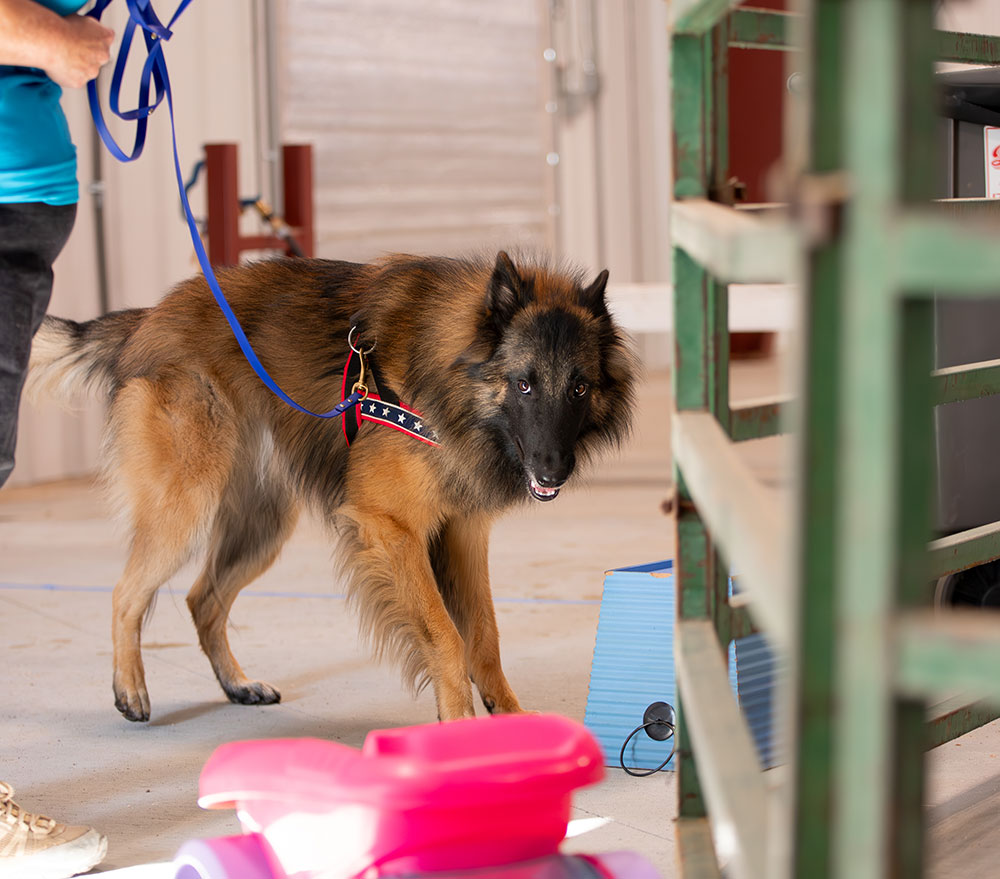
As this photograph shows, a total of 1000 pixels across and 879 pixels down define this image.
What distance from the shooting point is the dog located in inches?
109

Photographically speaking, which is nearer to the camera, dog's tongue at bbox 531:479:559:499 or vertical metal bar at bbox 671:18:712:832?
vertical metal bar at bbox 671:18:712:832

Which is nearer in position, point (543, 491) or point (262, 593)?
point (543, 491)

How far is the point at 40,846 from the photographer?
2.11 m

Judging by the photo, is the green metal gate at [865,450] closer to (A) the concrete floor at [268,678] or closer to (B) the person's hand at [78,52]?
(A) the concrete floor at [268,678]

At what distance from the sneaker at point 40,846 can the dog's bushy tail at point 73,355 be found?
54.1 inches

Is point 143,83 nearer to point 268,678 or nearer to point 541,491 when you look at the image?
point 541,491

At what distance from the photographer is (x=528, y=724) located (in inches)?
54.4

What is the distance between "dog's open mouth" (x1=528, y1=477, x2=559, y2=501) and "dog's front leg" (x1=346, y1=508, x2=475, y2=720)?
A: 0.98 ft

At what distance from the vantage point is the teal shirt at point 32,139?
6.99ft

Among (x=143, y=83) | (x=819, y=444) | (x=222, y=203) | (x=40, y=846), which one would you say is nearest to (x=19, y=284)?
(x=143, y=83)

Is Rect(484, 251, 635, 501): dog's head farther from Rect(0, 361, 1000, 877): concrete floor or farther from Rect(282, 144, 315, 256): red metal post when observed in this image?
Rect(282, 144, 315, 256): red metal post

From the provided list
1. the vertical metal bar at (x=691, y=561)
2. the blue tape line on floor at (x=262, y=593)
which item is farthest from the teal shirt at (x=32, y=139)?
the blue tape line on floor at (x=262, y=593)

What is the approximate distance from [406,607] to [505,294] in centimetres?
77

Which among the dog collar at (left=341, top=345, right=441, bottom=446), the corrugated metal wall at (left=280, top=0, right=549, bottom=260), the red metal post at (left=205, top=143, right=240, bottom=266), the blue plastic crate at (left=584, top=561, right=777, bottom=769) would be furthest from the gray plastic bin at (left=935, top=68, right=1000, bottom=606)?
the corrugated metal wall at (left=280, top=0, right=549, bottom=260)
